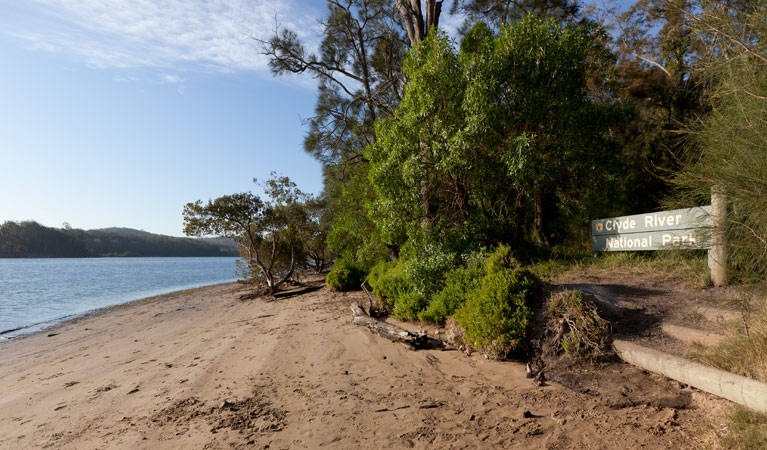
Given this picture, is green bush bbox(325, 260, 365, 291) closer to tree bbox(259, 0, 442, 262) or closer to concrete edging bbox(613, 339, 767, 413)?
tree bbox(259, 0, 442, 262)

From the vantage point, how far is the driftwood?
669 cm

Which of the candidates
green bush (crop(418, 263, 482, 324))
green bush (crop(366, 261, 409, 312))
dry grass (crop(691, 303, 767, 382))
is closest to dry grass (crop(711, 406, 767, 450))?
dry grass (crop(691, 303, 767, 382))

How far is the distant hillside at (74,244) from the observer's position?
255 ft

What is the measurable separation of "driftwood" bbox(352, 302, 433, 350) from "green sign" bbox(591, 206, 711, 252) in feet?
14.5

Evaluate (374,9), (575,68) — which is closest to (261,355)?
(575,68)

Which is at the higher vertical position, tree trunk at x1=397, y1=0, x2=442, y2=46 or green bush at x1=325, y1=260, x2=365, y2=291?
tree trunk at x1=397, y1=0, x2=442, y2=46

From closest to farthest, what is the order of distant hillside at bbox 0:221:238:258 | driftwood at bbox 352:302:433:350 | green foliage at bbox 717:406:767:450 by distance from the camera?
green foliage at bbox 717:406:767:450, driftwood at bbox 352:302:433:350, distant hillside at bbox 0:221:238:258

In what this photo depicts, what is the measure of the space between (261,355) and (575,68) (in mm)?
9221

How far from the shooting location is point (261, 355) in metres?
6.94

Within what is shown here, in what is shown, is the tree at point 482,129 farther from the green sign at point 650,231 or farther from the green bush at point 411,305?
the green sign at point 650,231

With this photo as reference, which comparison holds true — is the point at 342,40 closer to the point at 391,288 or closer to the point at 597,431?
the point at 391,288

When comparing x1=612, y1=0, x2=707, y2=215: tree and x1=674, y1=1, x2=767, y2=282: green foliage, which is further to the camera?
x1=612, y1=0, x2=707, y2=215: tree

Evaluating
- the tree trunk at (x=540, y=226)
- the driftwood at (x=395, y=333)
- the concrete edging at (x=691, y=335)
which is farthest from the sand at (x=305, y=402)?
the tree trunk at (x=540, y=226)

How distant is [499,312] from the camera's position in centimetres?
566
